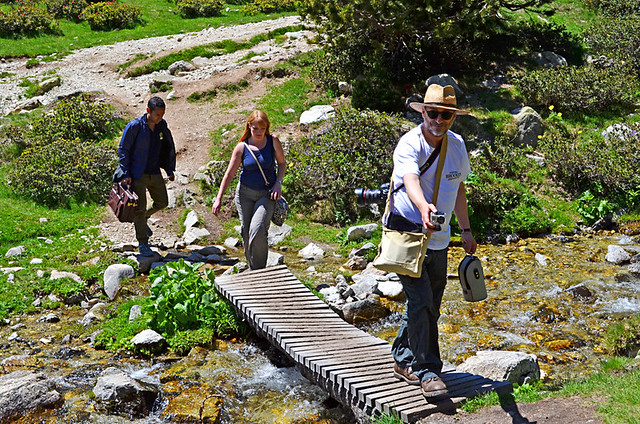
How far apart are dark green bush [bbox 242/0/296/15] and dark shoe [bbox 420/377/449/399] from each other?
30.4 meters

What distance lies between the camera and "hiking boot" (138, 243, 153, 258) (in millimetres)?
10648

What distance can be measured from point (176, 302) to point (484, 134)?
10.5 metres

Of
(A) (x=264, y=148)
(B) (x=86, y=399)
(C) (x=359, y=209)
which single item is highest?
(A) (x=264, y=148)

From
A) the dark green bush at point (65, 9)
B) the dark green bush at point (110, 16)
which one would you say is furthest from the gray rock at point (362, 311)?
the dark green bush at point (65, 9)

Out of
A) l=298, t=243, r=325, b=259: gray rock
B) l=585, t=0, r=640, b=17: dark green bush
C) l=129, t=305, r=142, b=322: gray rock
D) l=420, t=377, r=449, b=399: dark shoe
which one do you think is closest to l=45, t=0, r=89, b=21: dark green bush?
l=585, t=0, r=640, b=17: dark green bush

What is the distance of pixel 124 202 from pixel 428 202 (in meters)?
6.47

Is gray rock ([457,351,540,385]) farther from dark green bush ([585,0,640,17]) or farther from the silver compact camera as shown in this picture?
dark green bush ([585,0,640,17])

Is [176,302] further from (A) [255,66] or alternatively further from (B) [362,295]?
(A) [255,66]

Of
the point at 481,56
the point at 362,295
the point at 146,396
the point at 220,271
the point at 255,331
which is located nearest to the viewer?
the point at 146,396

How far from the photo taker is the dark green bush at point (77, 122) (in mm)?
16078

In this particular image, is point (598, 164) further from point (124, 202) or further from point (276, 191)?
point (124, 202)

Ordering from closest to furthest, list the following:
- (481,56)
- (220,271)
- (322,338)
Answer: (322,338)
(220,271)
(481,56)

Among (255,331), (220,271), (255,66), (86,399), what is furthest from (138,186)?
(255,66)

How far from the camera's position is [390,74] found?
17844mm
